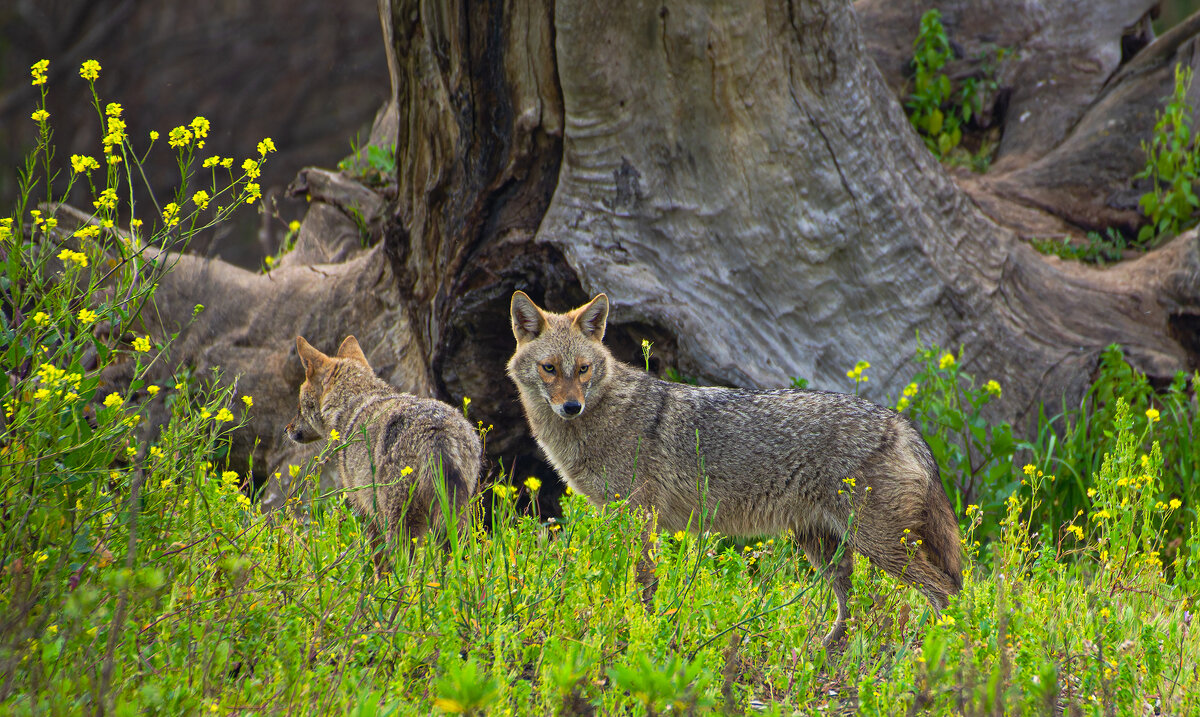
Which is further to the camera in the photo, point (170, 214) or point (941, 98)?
point (941, 98)

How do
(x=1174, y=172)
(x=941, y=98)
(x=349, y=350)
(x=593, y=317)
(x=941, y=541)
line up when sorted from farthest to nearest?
(x=941, y=98) < (x=1174, y=172) < (x=349, y=350) < (x=593, y=317) < (x=941, y=541)

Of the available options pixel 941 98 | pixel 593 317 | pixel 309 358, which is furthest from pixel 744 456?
pixel 941 98

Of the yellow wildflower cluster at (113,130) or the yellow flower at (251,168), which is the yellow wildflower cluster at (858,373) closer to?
the yellow flower at (251,168)

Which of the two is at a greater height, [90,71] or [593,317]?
[90,71]

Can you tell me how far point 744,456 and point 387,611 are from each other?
7.30ft

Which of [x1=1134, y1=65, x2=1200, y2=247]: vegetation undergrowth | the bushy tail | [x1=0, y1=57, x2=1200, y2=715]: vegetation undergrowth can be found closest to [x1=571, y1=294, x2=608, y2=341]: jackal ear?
[x1=0, y1=57, x2=1200, y2=715]: vegetation undergrowth

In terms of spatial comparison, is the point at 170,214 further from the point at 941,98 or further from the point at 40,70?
the point at 941,98

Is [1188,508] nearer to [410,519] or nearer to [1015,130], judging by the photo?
[410,519]

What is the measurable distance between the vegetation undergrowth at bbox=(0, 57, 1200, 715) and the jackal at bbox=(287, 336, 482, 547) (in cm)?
42

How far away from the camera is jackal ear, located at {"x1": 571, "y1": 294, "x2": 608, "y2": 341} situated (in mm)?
5586

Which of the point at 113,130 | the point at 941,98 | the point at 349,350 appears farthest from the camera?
the point at 941,98

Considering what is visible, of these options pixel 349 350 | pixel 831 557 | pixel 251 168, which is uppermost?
pixel 251 168

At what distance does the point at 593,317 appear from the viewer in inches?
222

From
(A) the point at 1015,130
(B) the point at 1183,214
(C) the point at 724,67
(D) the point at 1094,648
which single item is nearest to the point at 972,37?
(A) the point at 1015,130
